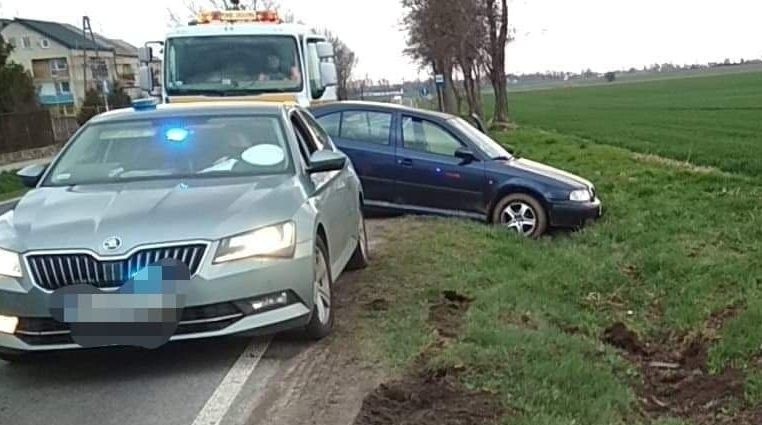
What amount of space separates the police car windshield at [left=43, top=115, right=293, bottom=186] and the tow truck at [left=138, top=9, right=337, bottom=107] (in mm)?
6278

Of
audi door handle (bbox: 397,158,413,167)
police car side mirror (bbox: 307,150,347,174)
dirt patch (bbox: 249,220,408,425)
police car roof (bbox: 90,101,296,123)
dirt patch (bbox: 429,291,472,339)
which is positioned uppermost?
police car roof (bbox: 90,101,296,123)

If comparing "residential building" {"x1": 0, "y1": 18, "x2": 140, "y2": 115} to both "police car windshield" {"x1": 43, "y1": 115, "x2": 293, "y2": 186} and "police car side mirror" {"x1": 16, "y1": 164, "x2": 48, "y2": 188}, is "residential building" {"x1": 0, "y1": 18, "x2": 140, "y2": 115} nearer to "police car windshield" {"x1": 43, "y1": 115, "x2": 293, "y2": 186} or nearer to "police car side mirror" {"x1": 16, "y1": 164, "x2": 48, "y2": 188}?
"police car side mirror" {"x1": 16, "y1": 164, "x2": 48, "y2": 188}

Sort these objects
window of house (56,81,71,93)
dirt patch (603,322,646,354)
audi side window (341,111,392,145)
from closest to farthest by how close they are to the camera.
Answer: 1. dirt patch (603,322,646,354)
2. audi side window (341,111,392,145)
3. window of house (56,81,71,93)

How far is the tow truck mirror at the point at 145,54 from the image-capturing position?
44.9ft

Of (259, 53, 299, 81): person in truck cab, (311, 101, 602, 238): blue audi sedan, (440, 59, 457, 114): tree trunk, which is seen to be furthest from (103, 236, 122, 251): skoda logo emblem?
(440, 59, 457, 114): tree trunk

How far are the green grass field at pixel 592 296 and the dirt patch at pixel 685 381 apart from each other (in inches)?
1.2

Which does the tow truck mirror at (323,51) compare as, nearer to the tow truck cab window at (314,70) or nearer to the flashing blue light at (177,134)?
the tow truck cab window at (314,70)

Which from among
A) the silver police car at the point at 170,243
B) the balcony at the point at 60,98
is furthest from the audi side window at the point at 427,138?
the balcony at the point at 60,98

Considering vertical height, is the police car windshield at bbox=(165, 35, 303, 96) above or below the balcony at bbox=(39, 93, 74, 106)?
above

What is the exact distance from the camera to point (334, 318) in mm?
5879

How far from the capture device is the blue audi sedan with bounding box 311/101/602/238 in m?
10.2

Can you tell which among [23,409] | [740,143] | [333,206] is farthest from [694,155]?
[23,409]

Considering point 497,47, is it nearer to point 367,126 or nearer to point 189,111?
point 367,126

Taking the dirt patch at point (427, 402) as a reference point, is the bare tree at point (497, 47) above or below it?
above
